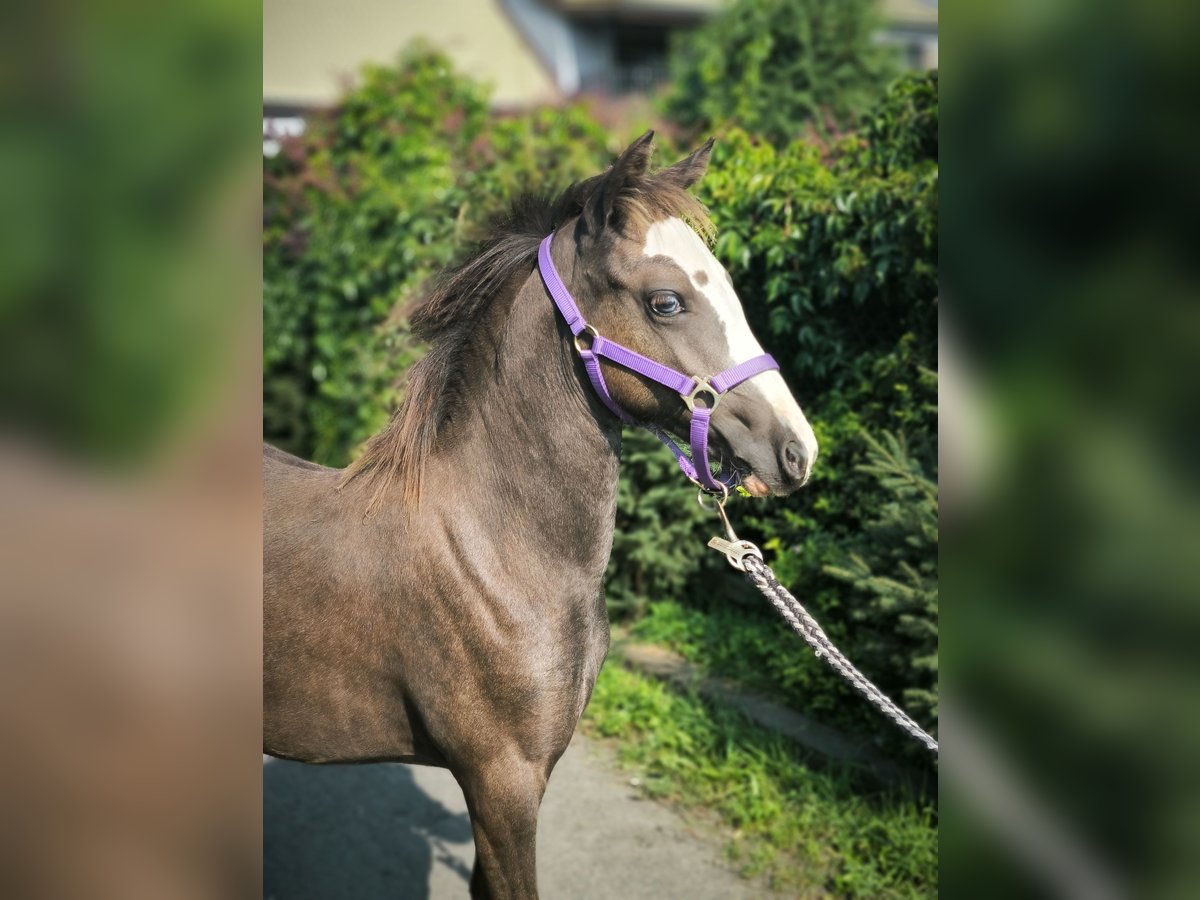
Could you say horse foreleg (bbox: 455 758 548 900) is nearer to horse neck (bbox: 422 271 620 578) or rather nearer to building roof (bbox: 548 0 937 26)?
horse neck (bbox: 422 271 620 578)

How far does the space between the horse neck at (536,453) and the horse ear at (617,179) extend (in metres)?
0.22

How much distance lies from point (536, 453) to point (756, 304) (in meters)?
2.97

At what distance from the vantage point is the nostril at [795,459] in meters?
1.93

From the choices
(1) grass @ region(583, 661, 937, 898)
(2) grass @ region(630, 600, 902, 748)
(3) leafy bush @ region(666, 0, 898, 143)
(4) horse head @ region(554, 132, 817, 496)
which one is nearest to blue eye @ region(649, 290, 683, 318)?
(4) horse head @ region(554, 132, 817, 496)

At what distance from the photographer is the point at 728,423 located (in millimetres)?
1980

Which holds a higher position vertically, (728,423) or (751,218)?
(751,218)

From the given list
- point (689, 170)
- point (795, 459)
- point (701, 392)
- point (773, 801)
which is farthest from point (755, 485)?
point (773, 801)

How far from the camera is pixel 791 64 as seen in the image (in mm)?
8680

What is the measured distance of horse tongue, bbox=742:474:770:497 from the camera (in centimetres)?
202

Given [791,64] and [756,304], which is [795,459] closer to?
[756,304]
